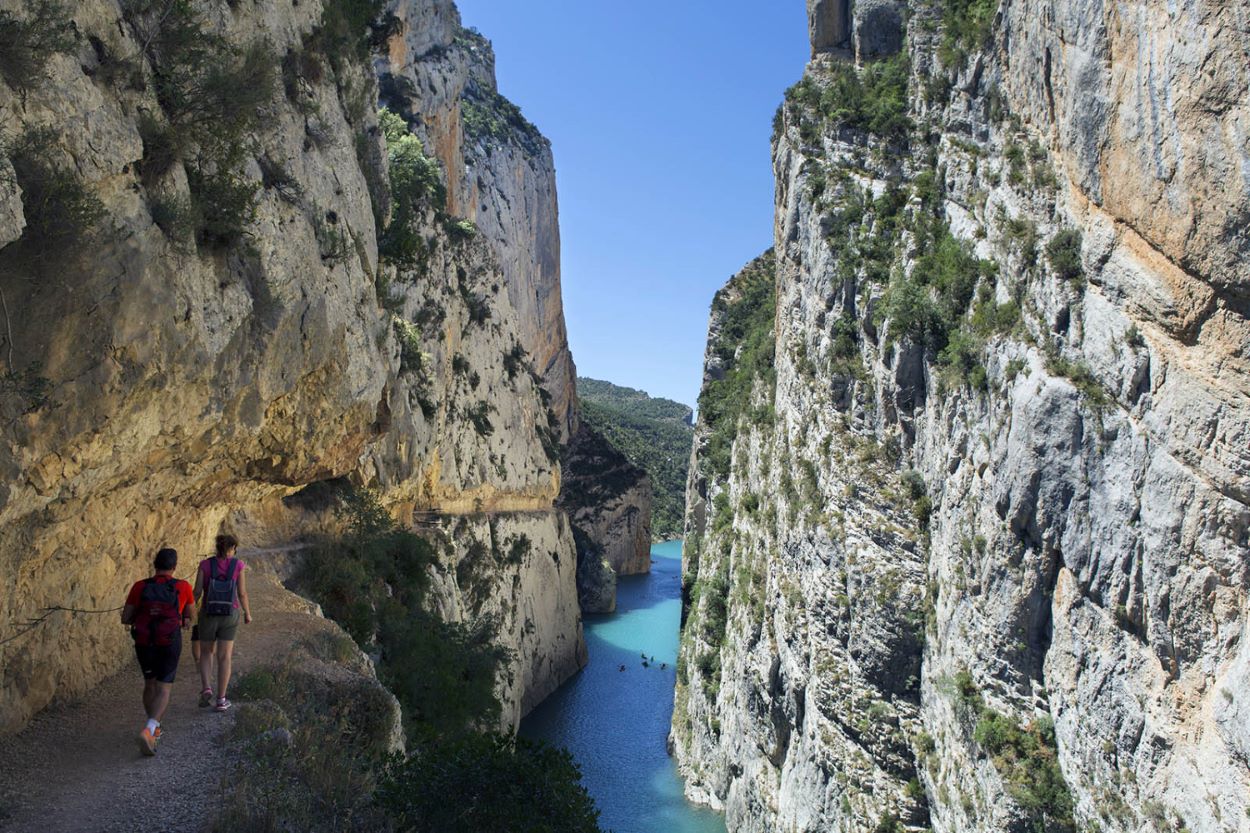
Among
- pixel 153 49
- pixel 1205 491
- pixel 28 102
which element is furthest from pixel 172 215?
A: pixel 1205 491

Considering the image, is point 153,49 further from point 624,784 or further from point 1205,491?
Answer: point 624,784

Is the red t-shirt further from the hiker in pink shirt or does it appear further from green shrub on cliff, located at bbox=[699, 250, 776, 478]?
green shrub on cliff, located at bbox=[699, 250, 776, 478]

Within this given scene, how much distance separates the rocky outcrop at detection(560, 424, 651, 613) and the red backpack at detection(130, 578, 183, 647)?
170 ft

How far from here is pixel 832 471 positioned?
69.2 feet

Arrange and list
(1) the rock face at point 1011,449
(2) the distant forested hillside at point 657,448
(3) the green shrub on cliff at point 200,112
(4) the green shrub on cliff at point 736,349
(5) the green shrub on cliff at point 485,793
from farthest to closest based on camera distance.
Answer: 1. (2) the distant forested hillside at point 657,448
2. (4) the green shrub on cliff at point 736,349
3. (1) the rock face at point 1011,449
4. (3) the green shrub on cliff at point 200,112
5. (5) the green shrub on cliff at point 485,793

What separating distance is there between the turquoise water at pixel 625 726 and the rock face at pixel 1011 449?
1.64 metres

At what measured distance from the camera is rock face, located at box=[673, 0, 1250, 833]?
10719 mm

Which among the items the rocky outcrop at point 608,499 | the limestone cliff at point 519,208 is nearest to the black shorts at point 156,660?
the limestone cliff at point 519,208

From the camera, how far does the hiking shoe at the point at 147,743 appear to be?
589 centimetres

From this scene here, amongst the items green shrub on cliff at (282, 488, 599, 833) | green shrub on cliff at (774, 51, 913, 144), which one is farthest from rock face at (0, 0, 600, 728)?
green shrub on cliff at (774, 51, 913, 144)

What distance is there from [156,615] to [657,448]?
311 ft

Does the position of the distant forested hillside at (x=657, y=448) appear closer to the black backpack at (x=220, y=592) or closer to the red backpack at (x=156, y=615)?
the black backpack at (x=220, y=592)

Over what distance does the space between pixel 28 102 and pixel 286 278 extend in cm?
363

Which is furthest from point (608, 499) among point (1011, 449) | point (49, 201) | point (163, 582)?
point (49, 201)
